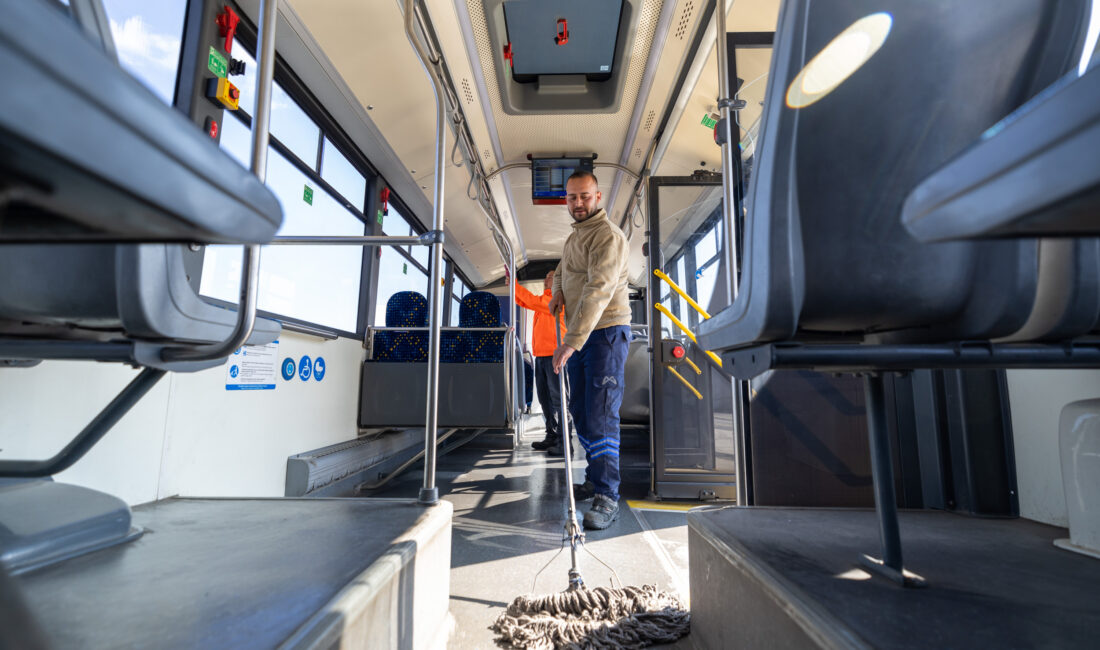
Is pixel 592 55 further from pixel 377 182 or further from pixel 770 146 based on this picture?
pixel 770 146

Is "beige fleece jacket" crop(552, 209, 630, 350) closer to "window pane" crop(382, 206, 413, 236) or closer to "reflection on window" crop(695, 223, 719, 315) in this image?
"reflection on window" crop(695, 223, 719, 315)

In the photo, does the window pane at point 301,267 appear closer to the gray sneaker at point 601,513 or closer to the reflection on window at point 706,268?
the gray sneaker at point 601,513

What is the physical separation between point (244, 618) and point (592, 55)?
10.7ft

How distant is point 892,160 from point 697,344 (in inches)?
29.3

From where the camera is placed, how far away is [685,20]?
265cm

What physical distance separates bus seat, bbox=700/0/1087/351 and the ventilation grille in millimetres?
2076

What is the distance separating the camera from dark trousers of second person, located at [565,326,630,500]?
238 cm

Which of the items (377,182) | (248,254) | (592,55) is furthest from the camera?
(377,182)

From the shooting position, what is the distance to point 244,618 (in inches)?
27.5

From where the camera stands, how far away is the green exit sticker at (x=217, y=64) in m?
2.07

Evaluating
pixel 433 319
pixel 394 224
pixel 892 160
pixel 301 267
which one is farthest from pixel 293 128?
pixel 892 160

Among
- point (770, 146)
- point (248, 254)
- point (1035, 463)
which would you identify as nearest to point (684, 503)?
point (1035, 463)

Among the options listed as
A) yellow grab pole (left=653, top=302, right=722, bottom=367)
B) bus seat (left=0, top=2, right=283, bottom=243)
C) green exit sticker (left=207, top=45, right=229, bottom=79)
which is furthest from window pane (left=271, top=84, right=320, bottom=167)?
bus seat (left=0, top=2, right=283, bottom=243)

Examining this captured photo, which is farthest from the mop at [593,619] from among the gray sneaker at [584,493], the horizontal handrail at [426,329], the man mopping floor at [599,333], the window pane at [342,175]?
the window pane at [342,175]
